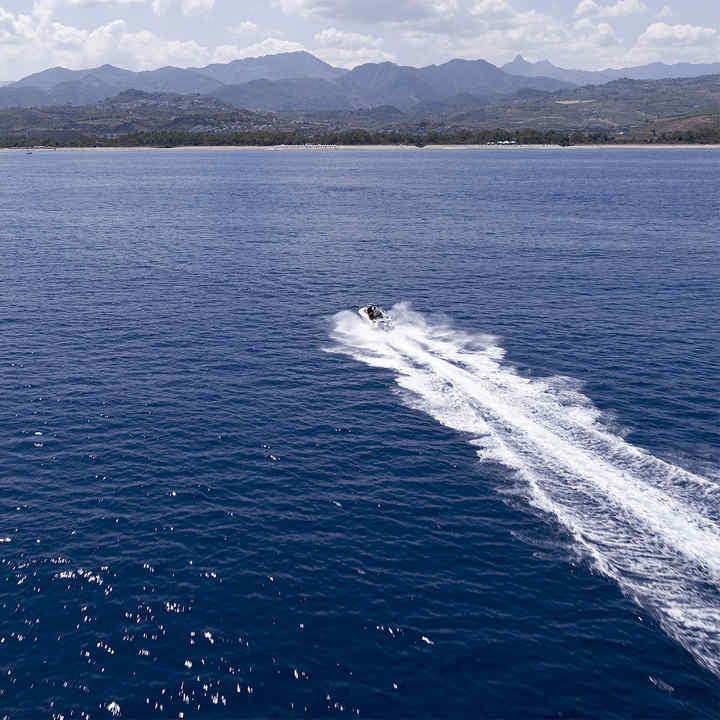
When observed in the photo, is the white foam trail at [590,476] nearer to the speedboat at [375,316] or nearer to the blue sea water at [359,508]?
the blue sea water at [359,508]

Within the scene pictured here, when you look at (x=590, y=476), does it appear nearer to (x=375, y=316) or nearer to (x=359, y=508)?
(x=359, y=508)

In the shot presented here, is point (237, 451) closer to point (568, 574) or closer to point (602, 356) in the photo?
point (568, 574)

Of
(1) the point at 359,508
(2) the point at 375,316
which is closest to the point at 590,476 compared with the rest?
(1) the point at 359,508

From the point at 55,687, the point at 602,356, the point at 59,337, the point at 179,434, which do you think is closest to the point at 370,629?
the point at 55,687

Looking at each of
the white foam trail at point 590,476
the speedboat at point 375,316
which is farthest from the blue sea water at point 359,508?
the speedboat at point 375,316

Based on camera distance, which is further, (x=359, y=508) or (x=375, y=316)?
(x=375, y=316)

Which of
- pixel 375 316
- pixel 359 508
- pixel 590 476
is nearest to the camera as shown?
pixel 359 508

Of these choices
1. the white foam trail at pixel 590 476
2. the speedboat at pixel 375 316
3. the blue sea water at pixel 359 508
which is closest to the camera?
the blue sea water at pixel 359 508
